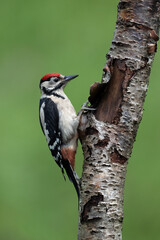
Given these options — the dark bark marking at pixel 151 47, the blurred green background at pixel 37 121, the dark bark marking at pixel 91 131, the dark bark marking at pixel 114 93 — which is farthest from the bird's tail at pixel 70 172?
the blurred green background at pixel 37 121

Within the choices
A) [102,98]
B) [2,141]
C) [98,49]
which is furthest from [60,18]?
[102,98]

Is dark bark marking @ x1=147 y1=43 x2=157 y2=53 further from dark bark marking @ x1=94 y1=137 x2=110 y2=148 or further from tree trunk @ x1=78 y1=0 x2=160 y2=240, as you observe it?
dark bark marking @ x1=94 y1=137 x2=110 y2=148

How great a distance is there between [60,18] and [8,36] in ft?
2.62

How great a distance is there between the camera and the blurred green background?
6.10 m

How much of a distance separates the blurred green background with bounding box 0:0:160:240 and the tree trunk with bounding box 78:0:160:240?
253cm

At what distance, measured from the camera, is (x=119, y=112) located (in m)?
3.44

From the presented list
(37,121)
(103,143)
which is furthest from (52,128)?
(37,121)

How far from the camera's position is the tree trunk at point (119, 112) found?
3383 mm

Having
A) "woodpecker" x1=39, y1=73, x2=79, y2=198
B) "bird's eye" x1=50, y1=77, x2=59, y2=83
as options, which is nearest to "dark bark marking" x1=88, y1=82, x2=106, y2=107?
"woodpecker" x1=39, y1=73, x2=79, y2=198

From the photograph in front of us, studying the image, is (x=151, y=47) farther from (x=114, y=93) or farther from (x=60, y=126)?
(x=60, y=126)

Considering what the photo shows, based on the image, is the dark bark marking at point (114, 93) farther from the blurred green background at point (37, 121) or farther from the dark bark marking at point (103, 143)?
the blurred green background at point (37, 121)

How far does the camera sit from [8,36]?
834 cm

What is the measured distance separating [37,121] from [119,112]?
11.8 ft

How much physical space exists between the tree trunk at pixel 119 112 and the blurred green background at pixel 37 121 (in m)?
2.53
